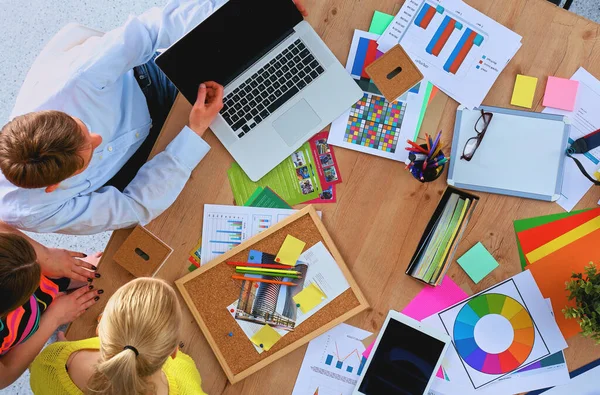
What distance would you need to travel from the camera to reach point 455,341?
1.20m

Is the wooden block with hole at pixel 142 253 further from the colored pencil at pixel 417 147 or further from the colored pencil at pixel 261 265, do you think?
the colored pencil at pixel 417 147

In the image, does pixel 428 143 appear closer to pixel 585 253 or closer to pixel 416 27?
pixel 416 27

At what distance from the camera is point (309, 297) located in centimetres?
122

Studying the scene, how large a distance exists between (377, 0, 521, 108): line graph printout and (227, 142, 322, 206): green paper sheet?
1.08 feet

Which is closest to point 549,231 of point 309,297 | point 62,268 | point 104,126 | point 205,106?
point 309,297

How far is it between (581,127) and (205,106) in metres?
0.89

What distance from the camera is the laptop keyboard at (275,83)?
1.24 m

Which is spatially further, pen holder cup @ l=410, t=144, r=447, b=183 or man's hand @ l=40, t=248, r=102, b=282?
man's hand @ l=40, t=248, r=102, b=282

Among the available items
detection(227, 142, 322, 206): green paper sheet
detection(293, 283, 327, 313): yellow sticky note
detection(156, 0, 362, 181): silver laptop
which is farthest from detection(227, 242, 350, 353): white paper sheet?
detection(156, 0, 362, 181): silver laptop

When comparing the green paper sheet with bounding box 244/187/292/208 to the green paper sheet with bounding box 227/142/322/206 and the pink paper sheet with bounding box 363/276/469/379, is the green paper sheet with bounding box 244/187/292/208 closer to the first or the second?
the green paper sheet with bounding box 227/142/322/206

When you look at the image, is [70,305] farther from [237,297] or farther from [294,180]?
[294,180]

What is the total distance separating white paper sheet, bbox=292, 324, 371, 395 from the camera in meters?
1.22

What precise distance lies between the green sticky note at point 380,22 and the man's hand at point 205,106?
15.8 inches

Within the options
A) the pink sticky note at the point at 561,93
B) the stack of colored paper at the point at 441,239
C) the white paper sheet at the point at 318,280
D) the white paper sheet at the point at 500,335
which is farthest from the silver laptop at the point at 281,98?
the white paper sheet at the point at 500,335
